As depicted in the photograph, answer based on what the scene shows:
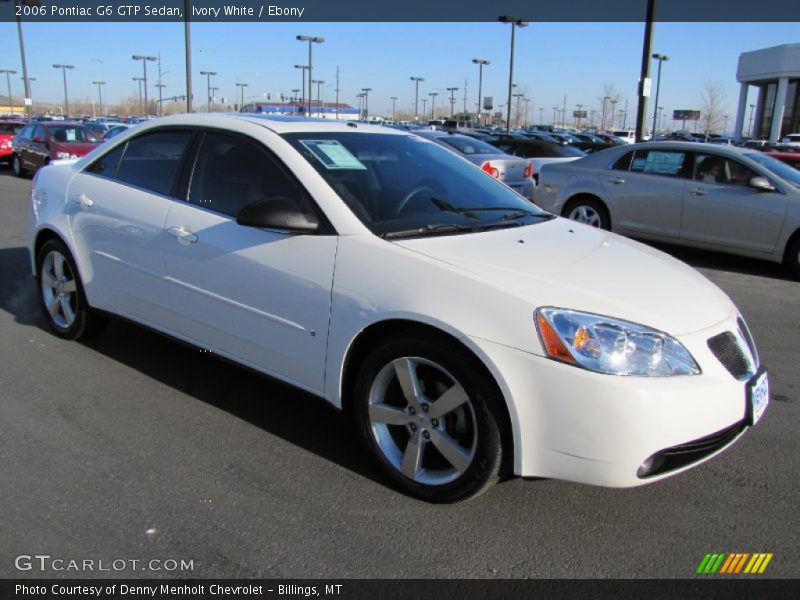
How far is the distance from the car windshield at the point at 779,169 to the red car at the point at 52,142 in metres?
14.3

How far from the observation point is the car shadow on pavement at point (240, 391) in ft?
11.7

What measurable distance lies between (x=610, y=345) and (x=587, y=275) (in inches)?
18.1

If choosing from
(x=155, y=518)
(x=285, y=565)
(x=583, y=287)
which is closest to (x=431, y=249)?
(x=583, y=287)

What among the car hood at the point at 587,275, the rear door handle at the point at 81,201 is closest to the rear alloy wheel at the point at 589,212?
the car hood at the point at 587,275

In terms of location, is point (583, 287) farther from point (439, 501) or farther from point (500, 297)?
point (439, 501)

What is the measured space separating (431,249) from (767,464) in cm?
202

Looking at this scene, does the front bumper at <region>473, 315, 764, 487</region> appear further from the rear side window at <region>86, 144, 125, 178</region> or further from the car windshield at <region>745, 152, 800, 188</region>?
the car windshield at <region>745, 152, 800, 188</region>

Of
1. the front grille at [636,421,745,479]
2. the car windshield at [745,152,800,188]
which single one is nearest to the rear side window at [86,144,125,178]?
the front grille at [636,421,745,479]

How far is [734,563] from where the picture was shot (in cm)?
267

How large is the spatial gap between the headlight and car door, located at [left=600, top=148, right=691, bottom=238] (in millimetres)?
6671

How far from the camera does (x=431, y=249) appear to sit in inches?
121

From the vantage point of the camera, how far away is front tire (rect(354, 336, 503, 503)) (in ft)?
9.09

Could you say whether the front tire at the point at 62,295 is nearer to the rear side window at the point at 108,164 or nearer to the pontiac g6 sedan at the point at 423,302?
the pontiac g6 sedan at the point at 423,302

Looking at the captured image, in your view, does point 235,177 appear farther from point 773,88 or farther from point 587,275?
point 773,88
